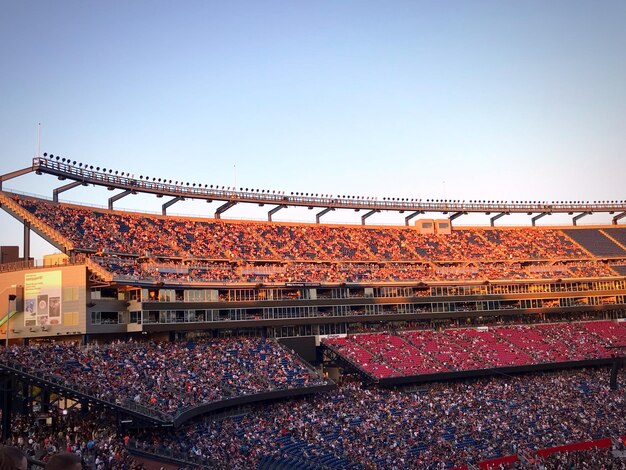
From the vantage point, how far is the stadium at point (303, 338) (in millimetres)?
35781

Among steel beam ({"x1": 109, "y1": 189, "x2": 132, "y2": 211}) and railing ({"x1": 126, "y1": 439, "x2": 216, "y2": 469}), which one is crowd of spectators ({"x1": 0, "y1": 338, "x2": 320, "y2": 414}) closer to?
railing ({"x1": 126, "y1": 439, "x2": 216, "y2": 469})

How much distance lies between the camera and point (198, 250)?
58781mm

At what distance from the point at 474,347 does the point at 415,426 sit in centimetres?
1840

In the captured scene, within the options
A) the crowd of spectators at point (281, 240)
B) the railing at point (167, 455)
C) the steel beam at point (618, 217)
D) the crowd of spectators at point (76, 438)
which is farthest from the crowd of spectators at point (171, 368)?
the steel beam at point (618, 217)

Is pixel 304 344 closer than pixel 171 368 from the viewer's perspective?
No

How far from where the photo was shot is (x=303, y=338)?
189 feet

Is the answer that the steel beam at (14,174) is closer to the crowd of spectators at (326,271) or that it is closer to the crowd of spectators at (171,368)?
the crowd of spectators at (326,271)

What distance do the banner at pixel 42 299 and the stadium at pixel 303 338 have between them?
114 millimetres

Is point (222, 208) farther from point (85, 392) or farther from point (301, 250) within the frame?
point (85, 392)

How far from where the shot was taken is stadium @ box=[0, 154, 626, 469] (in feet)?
117

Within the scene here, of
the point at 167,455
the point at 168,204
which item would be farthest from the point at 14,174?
the point at 167,455

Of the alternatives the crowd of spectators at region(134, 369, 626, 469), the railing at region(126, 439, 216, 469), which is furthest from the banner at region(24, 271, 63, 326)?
the railing at region(126, 439, 216, 469)

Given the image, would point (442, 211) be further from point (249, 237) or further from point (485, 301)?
point (249, 237)

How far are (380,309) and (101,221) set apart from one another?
85.8 feet
